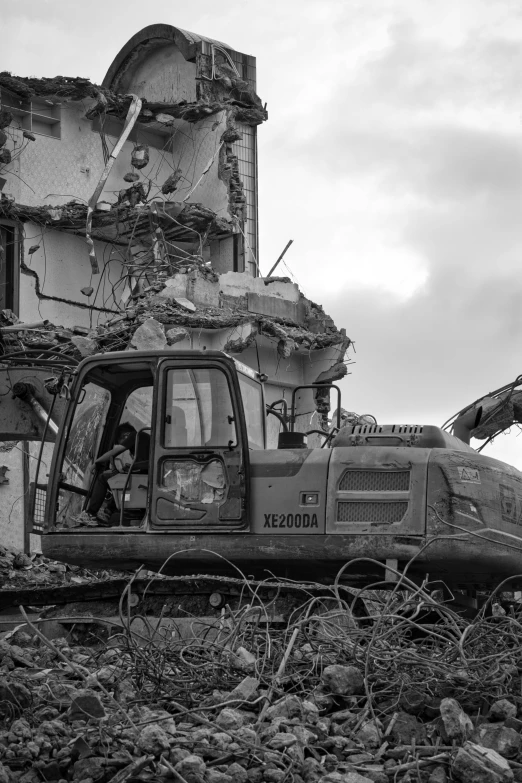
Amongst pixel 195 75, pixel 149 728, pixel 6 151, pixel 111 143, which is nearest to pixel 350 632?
pixel 149 728

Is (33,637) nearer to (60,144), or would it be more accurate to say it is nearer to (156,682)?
(156,682)

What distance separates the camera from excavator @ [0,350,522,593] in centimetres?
910

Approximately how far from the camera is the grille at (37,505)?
10.2 metres

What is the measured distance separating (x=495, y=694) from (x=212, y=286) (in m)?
15.7

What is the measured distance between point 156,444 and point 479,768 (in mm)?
4345

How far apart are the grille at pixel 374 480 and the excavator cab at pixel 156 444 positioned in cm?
80

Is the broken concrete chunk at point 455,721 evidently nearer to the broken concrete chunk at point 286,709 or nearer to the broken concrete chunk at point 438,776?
the broken concrete chunk at point 438,776

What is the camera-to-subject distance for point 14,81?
23.0 metres

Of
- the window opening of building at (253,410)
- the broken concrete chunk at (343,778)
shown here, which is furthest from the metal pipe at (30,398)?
the broken concrete chunk at (343,778)

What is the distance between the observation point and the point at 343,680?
7223 millimetres

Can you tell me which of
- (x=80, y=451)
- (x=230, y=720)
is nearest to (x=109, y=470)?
(x=80, y=451)

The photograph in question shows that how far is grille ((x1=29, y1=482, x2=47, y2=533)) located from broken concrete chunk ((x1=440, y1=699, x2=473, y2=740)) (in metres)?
4.52

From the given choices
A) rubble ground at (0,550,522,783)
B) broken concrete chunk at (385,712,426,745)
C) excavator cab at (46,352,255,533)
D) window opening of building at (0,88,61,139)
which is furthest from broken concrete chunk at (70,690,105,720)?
window opening of building at (0,88,61,139)

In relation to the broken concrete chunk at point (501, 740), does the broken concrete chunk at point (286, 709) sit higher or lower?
higher
